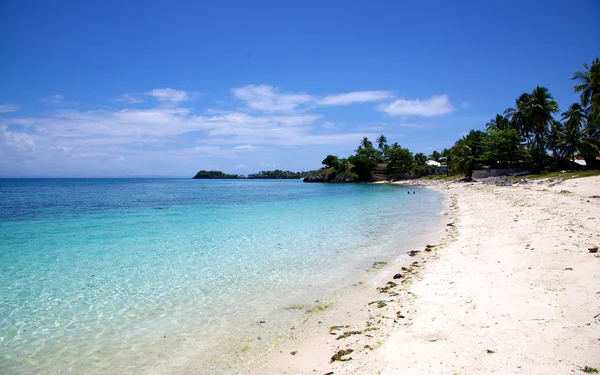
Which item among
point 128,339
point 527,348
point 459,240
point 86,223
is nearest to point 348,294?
point 527,348

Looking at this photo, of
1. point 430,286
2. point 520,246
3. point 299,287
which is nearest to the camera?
point 430,286

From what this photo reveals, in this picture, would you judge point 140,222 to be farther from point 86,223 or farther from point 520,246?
point 520,246

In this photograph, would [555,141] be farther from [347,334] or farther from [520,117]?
[347,334]

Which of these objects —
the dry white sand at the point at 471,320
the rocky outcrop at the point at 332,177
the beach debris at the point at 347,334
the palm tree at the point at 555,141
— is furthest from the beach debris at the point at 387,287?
the rocky outcrop at the point at 332,177

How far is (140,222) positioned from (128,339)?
18.6 meters

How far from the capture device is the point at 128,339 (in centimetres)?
655

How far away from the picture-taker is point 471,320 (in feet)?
18.7

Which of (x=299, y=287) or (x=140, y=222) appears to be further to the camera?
(x=140, y=222)

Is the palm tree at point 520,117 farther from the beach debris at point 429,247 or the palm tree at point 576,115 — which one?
the beach debris at point 429,247

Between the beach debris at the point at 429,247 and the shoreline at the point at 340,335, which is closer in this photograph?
the shoreline at the point at 340,335

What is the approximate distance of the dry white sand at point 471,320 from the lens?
4.35 metres

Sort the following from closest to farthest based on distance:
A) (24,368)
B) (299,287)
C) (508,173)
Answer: (24,368) < (299,287) < (508,173)

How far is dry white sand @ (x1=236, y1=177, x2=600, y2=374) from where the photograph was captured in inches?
171

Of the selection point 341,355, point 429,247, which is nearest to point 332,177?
point 429,247
